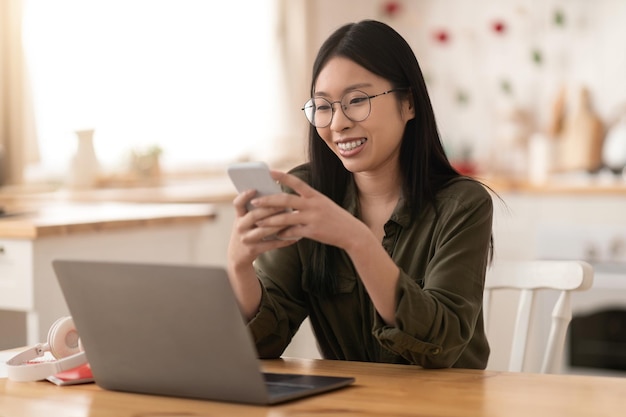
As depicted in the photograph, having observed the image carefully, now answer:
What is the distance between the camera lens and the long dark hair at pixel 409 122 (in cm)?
164

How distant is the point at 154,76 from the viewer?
15.2ft

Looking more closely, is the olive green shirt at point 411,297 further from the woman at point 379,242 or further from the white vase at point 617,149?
the white vase at point 617,149

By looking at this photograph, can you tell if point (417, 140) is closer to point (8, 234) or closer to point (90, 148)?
point (8, 234)

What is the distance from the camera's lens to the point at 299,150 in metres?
4.95

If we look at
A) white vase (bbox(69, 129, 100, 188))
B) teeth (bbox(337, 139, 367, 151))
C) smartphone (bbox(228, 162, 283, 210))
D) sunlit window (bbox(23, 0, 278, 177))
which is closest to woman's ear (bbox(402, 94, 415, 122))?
teeth (bbox(337, 139, 367, 151))

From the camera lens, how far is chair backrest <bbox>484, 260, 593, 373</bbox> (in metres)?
1.71

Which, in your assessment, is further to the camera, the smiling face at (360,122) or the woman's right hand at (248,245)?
the smiling face at (360,122)

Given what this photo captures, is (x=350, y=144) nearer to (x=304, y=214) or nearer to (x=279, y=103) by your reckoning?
(x=304, y=214)

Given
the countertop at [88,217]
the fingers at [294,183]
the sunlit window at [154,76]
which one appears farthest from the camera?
the sunlit window at [154,76]

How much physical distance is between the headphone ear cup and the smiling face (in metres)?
0.50

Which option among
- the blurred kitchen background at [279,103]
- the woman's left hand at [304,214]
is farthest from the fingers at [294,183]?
the blurred kitchen background at [279,103]

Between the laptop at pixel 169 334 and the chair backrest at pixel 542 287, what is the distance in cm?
54

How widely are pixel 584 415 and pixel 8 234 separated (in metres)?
1.80

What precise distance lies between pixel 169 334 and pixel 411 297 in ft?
1.22
